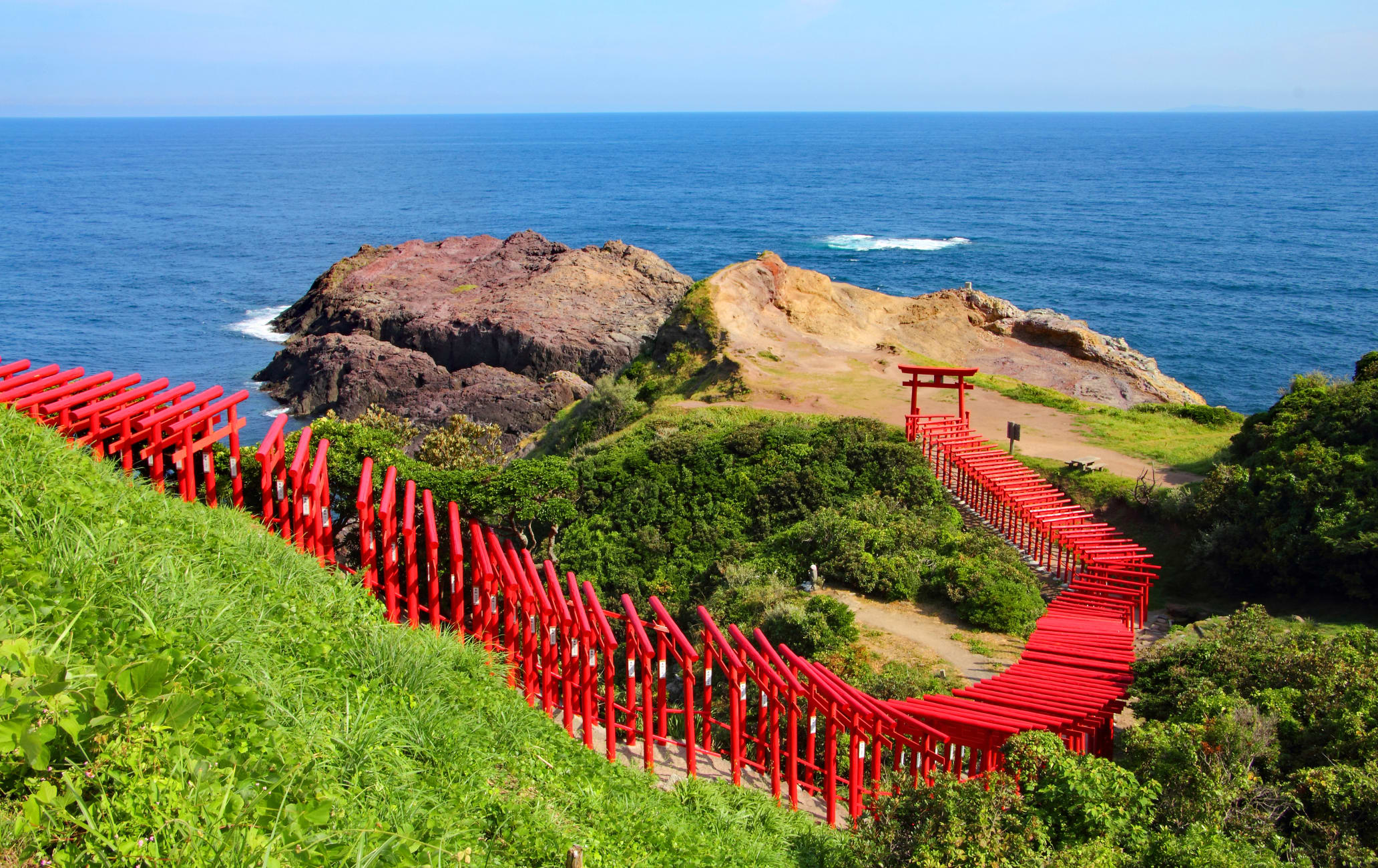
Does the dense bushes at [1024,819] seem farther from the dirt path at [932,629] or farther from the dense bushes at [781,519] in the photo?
the dense bushes at [781,519]

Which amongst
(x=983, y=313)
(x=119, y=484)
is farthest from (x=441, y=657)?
(x=983, y=313)

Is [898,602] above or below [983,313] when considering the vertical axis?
below

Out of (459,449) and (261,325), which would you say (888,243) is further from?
(459,449)

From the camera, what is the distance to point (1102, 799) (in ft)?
27.1

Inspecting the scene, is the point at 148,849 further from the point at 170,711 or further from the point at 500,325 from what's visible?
the point at 500,325

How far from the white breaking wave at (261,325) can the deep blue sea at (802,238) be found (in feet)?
1.35

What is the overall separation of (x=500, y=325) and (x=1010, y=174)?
140 m

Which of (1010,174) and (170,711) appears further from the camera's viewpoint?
(1010,174)

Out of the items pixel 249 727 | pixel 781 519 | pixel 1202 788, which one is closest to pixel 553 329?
pixel 781 519

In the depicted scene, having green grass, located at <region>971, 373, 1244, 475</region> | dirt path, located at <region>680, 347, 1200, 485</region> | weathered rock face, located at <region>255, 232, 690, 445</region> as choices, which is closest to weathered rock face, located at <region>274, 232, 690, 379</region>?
weathered rock face, located at <region>255, 232, 690, 445</region>

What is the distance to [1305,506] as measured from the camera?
18719 millimetres

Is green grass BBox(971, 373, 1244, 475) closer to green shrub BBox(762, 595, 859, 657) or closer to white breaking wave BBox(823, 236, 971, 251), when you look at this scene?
green shrub BBox(762, 595, 859, 657)

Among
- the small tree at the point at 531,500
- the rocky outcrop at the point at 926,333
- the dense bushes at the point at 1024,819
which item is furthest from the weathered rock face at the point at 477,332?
the dense bushes at the point at 1024,819

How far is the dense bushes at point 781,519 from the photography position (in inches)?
766
